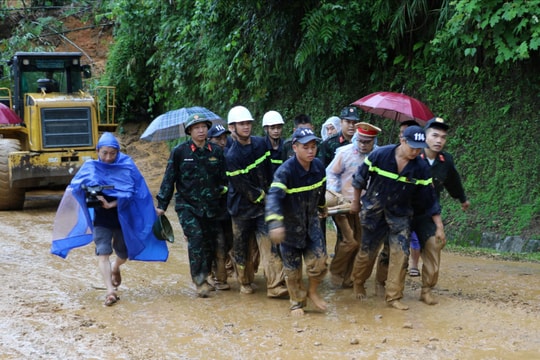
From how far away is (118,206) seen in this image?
711 centimetres

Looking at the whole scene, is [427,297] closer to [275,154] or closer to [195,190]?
[275,154]

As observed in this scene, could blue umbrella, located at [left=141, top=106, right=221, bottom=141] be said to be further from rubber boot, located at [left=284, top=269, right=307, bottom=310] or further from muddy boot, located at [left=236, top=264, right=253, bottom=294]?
rubber boot, located at [left=284, top=269, right=307, bottom=310]

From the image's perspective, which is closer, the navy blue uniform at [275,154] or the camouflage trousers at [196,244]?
the camouflage trousers at [196,244]

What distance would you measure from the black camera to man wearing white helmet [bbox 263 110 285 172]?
1.91m

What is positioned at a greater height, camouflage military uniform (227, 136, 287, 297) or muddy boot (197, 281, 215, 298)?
camouflage military uniform (227, 136, 287, 297)

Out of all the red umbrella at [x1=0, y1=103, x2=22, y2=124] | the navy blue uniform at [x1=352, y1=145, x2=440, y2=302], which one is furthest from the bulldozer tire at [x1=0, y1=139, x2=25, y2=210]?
the navy blue uniform at [x1=352, y1=145, x2=440, y2=302]

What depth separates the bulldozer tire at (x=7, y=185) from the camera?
44.0 feet

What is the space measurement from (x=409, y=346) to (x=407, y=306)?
1.15 meters

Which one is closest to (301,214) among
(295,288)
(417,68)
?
(295,288)

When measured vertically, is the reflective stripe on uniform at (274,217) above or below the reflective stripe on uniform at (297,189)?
below

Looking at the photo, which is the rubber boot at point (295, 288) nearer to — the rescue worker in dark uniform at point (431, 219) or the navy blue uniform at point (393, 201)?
the navy blue uniform at point (393, 201)

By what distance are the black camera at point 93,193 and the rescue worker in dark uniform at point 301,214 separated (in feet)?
5.95

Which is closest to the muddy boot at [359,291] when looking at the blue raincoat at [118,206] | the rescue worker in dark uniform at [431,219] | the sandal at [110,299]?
the rescue worker in dark uniform at [431,219]

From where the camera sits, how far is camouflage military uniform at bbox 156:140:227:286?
289 inches
